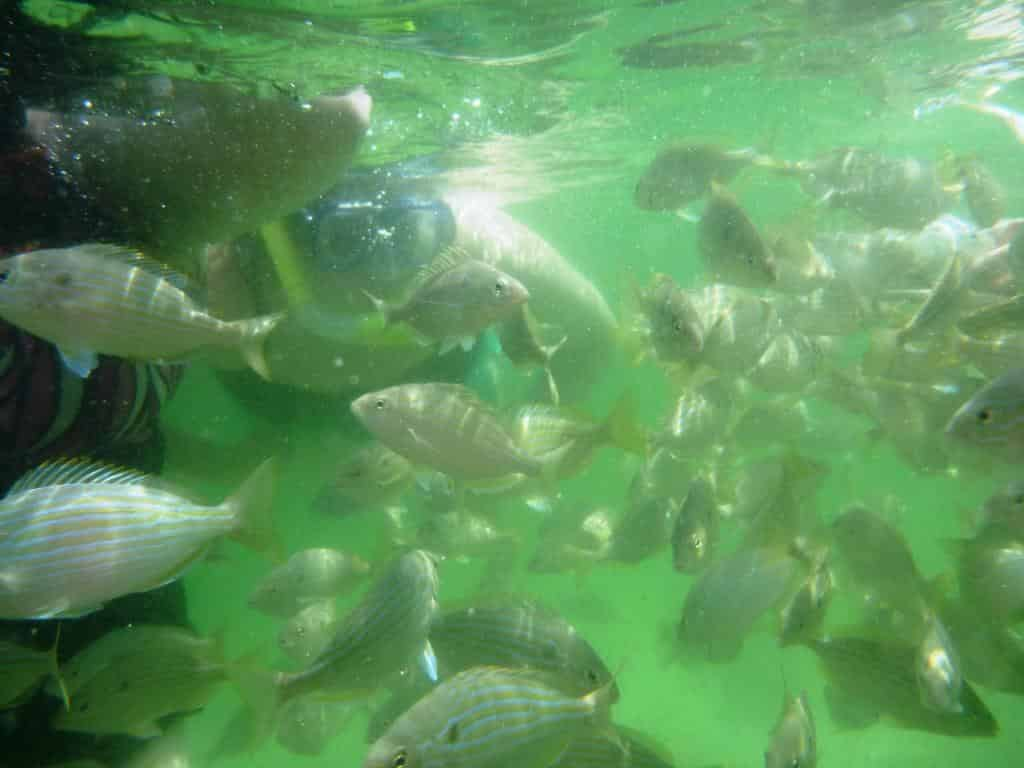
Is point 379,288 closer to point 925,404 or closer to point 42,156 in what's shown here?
point 42,156

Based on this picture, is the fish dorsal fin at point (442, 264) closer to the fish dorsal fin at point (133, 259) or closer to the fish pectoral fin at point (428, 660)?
the fish dorsal fin at point (133, 259)

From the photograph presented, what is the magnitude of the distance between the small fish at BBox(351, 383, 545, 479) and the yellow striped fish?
87cm

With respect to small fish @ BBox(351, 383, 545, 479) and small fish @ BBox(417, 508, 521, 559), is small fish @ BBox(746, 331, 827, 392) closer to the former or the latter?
small fish @ BBox(351, 383, 545, 479)

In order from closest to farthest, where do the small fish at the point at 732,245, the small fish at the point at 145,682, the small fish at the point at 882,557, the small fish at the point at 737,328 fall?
the small fish at the point at 145,682 → the small fish at the point at 732,245 → the small fish at the point at 882,557 → the small fish at the point at 737,328

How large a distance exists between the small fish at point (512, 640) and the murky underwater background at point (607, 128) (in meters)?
1.81

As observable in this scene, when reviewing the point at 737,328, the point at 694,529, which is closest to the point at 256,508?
the point at 694,529

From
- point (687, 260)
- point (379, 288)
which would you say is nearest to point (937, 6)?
point (379, 288)

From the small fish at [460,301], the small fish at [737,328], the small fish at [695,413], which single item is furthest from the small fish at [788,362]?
the small fish at [460,301]

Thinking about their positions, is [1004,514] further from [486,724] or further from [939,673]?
[486,724]

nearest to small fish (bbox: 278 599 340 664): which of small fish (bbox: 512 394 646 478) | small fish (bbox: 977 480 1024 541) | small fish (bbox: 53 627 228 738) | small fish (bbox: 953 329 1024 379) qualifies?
small fish (bbox: 53 627 228 738)

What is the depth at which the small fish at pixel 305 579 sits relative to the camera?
569 cm

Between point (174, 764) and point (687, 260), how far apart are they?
59.2 metres

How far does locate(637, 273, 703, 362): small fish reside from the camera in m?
4.02

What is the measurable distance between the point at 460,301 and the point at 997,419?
3.33 m
